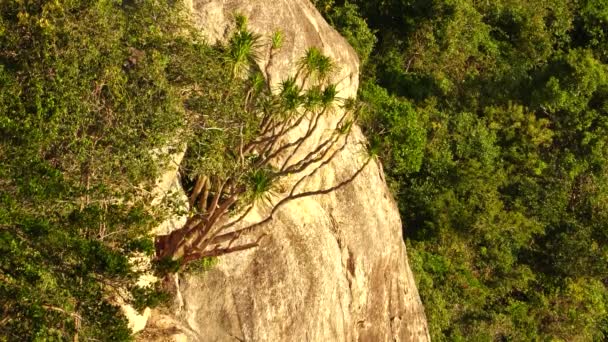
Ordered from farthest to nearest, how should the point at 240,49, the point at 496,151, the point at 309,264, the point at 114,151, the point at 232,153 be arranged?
the point at 496,151 → the point at 309,264 → the point at 232,153 → the point at 240,49 → the point at 114,151

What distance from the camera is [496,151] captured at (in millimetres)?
30938

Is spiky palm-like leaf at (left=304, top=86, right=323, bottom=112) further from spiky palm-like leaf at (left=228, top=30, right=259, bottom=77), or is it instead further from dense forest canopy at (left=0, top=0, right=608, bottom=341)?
spiky palm-like leaf at (left=228, top=30, right=259, bottom=77)

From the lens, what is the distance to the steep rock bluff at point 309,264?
51.6ft

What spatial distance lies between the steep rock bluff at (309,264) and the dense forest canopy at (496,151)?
463cm

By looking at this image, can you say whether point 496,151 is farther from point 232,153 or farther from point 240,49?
point 240,49

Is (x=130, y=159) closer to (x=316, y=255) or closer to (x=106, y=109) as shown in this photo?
(x=106, y=109)

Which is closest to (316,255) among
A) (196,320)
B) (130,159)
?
(196,320)

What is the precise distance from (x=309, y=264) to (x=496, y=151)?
15781mm

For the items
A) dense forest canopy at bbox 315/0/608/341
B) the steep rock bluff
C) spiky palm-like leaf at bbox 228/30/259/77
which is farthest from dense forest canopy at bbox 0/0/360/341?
dense forest canopy at bbox 315/0/608/341

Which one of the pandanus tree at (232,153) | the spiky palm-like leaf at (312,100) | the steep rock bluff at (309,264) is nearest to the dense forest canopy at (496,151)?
the steep rock bluff at (309,264)

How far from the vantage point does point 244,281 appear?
52.7 feet

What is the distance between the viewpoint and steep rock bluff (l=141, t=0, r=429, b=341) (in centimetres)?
1572

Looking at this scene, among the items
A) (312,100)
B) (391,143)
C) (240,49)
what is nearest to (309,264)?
(312,100)

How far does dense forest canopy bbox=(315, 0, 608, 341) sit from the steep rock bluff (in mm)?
4629
